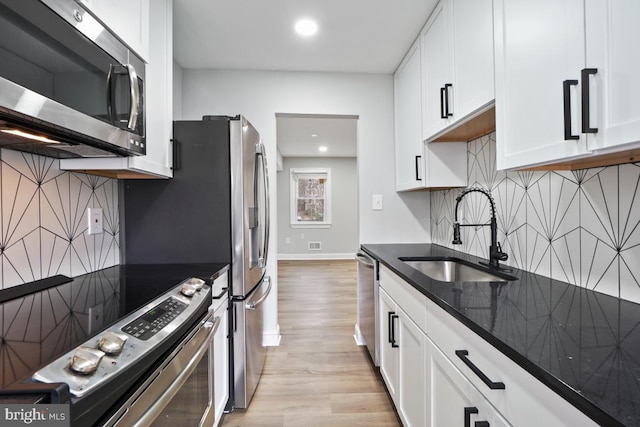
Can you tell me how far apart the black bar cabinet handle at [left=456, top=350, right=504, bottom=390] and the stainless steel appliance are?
855mm

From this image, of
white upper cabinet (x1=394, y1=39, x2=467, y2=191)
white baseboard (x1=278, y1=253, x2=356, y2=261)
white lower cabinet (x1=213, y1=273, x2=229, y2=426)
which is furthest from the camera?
white baseboard (x1=278, y1=253, x2=356, y2=261)

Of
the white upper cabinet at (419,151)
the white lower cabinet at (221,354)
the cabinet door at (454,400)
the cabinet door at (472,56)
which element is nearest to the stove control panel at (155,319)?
the white lower cabinet at (221,354)

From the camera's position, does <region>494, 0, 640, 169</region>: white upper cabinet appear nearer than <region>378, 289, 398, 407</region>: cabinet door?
Yes

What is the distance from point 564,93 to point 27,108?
4.67 feet

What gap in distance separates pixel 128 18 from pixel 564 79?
62.4 inches

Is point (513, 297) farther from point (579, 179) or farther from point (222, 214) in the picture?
point (222, 214)

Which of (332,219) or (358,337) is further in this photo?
(332,219)

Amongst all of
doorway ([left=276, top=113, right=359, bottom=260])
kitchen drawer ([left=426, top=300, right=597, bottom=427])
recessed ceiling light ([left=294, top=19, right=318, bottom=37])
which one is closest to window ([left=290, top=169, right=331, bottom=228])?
doorway ([left=276, top=113, right=359, bottom=260])

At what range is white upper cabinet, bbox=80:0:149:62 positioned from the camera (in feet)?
3.53

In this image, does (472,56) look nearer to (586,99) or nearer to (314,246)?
(586,99)

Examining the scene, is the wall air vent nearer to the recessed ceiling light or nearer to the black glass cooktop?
the recessed ceiling light

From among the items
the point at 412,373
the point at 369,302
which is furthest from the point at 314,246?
the point at 412,373

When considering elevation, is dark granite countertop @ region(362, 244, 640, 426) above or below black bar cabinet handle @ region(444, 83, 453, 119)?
below

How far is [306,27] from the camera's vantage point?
207 cm
